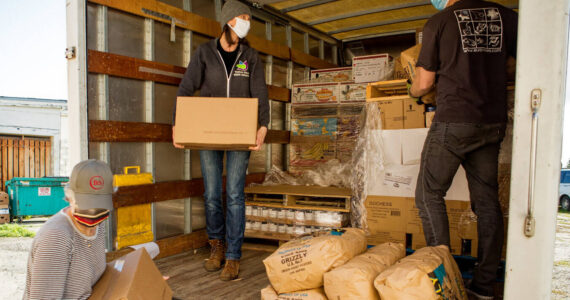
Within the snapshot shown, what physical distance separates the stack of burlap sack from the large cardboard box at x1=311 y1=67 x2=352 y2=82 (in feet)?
9.54

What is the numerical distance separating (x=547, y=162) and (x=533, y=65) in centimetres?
38

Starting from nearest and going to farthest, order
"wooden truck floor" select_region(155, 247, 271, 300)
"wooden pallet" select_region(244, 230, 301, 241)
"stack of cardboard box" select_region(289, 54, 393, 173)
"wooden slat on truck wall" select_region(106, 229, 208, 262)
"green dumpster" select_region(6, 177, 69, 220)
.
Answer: "wooden truck floor" select_region(155, 247, 271, 300) → "wooden slat on truck wall" select_region(106, 229, 208, 262) → "wooden pallet" select_region(244, 230, 301, 241) → "stack of cardboard box" select_region(289, 54, 393, 173) → "green dumpster" select_region(6, 177, 69, 220)

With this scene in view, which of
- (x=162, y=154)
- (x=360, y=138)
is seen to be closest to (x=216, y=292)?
(x=162, y=154)

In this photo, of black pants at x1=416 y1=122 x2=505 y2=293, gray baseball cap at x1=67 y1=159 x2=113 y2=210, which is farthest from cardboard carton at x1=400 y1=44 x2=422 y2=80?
gray baseball cap at x1=67 y1=159 x2=113 y2=210

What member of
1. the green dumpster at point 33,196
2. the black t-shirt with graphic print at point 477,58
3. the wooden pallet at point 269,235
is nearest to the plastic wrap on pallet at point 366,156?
the wooden pallet at point 269,235

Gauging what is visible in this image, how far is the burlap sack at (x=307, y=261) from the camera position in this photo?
213 centimetres

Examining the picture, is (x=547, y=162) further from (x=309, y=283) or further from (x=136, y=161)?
(x=136, y=161)

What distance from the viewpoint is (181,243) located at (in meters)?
3.63

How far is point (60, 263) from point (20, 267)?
11.8ft

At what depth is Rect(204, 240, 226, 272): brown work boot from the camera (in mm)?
3104

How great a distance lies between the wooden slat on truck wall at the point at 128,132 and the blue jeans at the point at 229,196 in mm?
551

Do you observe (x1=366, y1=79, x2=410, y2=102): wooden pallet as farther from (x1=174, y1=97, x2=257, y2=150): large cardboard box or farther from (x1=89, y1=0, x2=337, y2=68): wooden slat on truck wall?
(x1=89, y1=0, x2=337, y2=68): wooden slat on truck wall

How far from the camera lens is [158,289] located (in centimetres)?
209

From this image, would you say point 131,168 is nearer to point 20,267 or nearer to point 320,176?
point 320,176
